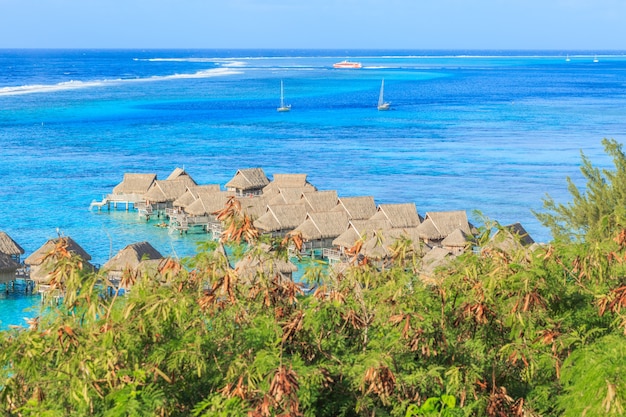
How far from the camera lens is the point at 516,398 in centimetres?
629

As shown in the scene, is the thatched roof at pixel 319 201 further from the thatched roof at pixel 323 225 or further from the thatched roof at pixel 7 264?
the thatched roof at pixel 7 264

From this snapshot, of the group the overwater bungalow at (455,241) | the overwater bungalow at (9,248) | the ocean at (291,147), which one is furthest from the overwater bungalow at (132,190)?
the overwater bungalow at (455,241)

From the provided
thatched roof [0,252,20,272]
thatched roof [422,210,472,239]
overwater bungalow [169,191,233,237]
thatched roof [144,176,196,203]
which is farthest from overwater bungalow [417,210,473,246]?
thatched roof [0,252,20,272]

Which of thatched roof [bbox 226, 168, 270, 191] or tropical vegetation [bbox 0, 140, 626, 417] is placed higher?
tropical vegetation [bbox 0, 140, 626, 417]

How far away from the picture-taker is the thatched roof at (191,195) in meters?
24.9

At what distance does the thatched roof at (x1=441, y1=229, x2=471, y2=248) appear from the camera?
19922mm

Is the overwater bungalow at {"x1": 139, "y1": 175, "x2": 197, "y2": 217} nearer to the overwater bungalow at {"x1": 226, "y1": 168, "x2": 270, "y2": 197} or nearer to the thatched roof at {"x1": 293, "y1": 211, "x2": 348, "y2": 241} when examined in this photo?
the overwater bungalow at {"x1": 226, "y1": 168, "x2": 270, "y2": 197}

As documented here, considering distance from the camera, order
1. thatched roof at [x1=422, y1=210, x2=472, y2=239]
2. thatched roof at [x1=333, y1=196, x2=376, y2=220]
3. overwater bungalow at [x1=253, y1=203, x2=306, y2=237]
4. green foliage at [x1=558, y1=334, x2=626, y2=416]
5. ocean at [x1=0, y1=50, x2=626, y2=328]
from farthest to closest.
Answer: ocean at [x1=0, y1=50, x2=626, y2=328], thatched roof at [x1=333, y1=196, x2=376, y2=220], overwater bungalow at [x1=253, y1=203, x2=306, y2=237], thatched roof at [x1=422, y1=210, x2=472, y2=239], green foliage at [x1=558, y1=334, x2=626, y2=416]

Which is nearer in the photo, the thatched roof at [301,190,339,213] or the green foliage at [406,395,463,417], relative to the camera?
the green foliage at [406,395,463,417]

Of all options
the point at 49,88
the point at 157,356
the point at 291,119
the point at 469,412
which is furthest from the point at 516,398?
the point at 49,88

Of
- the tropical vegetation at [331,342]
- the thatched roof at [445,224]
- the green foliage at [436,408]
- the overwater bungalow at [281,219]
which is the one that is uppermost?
the tropical vegetation at [331,342]

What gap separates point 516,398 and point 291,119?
171 ft

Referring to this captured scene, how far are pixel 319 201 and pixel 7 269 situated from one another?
8.56 m

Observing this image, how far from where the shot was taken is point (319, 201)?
23.2 meters
